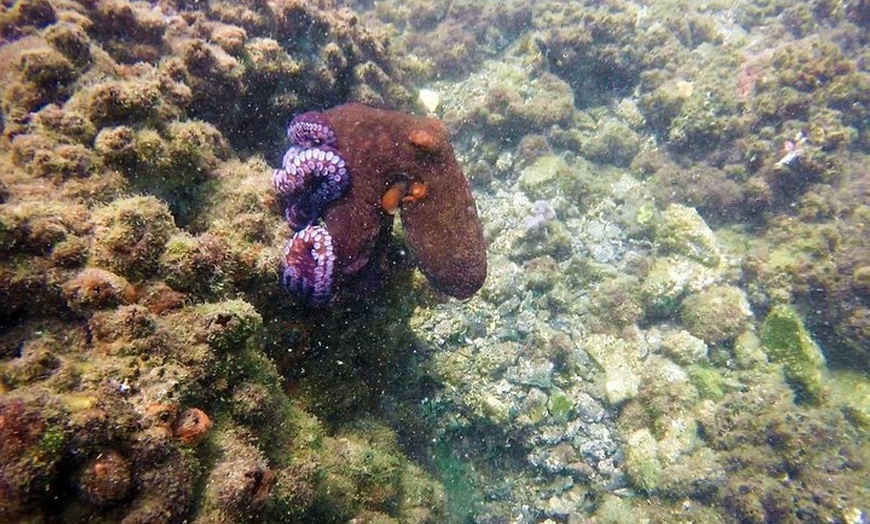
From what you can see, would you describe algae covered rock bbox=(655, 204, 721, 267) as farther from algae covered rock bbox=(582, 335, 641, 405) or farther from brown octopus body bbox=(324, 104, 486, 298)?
brown octopus body bbox=(324, 104, 486, 298)

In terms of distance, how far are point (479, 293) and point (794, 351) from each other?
5.12 m

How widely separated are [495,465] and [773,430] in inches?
159

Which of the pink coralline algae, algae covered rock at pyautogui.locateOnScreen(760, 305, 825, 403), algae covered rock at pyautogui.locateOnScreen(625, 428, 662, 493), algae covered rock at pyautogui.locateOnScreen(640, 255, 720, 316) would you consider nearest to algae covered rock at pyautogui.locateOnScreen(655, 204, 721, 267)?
algae covered rock at pyautogui.locateOnScreen(640, 255, 720, 316)

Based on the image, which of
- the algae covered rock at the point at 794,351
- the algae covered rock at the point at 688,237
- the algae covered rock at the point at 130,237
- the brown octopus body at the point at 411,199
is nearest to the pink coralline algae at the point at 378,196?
the brown octopus body at the point at 411,199

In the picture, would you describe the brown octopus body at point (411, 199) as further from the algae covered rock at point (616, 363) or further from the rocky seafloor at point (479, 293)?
the algae covered rock at point (616, 363)

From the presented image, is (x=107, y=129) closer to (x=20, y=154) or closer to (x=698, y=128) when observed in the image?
(x=20, y=154)

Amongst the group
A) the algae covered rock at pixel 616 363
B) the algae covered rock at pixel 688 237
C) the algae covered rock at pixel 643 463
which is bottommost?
the algae covered rock at pixel 643 463

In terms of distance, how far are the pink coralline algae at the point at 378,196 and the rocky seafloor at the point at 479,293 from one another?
1.05 ft

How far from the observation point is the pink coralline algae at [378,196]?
159 inches

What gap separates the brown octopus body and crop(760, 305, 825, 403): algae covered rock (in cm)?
613

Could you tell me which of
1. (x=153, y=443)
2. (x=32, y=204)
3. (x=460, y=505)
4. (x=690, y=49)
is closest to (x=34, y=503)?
(x=153, y=443)

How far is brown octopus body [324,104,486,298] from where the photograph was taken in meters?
4.13

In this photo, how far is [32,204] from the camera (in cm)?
289

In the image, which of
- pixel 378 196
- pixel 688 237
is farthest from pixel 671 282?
pixel 378 196
